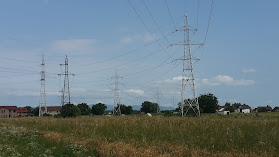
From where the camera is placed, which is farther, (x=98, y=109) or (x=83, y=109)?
(x=98, y=109)

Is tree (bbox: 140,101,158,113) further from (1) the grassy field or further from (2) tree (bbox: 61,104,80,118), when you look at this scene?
(1) the grassy field

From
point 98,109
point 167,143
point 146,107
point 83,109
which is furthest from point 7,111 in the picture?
point 167,143

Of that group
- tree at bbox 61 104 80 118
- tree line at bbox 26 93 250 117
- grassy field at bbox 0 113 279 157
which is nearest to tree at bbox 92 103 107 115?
tree line at bbox 26 93 250 117

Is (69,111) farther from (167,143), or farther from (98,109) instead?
(98,109)

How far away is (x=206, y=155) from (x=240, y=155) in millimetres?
1367

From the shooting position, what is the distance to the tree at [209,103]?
4195 inches

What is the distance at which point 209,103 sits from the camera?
10856 centimetres

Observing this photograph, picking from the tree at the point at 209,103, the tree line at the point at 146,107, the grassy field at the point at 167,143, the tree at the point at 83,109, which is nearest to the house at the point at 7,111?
the tree line at the point at 146,107

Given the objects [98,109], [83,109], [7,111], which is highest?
[83,109]

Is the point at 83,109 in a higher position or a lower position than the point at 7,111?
higher

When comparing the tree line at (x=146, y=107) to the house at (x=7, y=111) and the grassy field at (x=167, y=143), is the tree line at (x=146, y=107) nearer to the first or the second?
the house at (x=7, y=111)

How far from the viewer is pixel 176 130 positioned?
18656 millimetres

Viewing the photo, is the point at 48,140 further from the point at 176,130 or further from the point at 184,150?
the point at 184,150

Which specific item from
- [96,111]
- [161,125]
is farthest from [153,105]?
[161,125]
